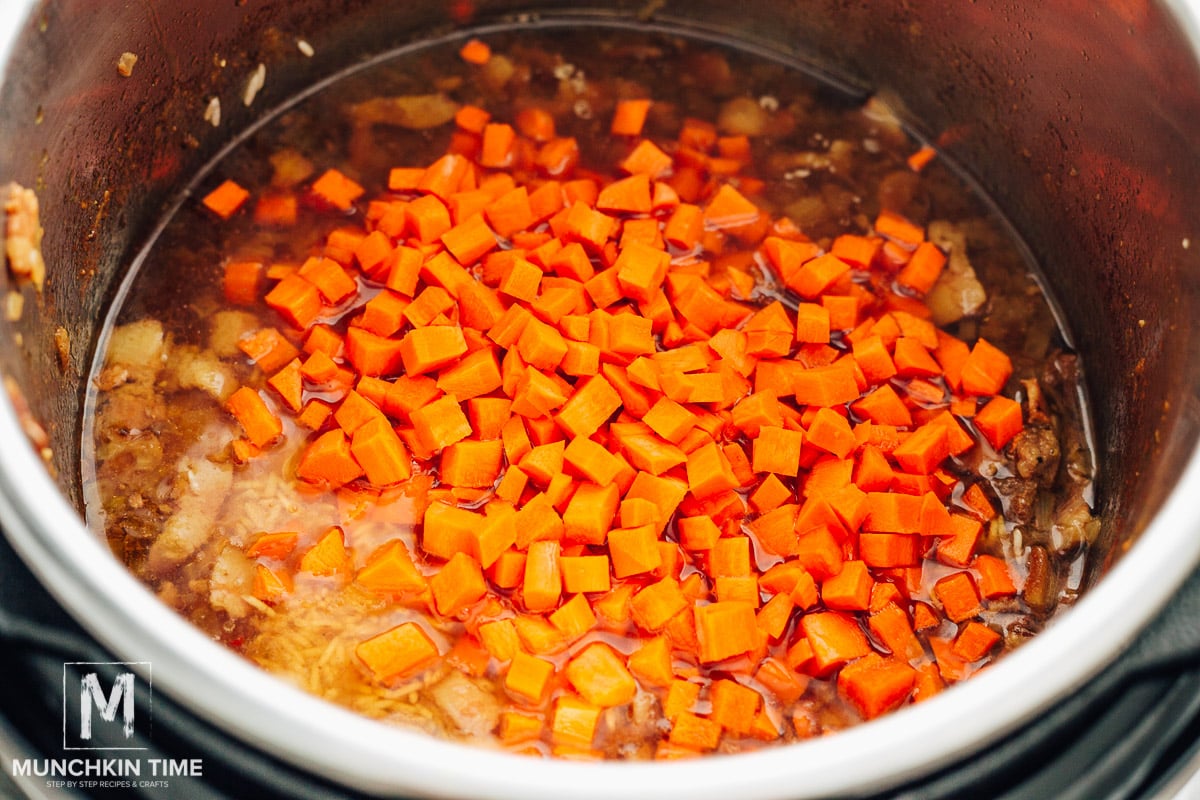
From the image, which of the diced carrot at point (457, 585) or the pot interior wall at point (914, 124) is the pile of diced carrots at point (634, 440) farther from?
the pot interior wall at point (914, 124)

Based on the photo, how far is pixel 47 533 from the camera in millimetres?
1272

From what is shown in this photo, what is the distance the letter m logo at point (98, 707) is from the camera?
4.52ft

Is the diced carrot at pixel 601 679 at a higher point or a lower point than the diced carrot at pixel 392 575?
→ lower

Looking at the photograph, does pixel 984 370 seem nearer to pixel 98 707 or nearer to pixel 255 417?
pixel 255 417

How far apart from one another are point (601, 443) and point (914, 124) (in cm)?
137

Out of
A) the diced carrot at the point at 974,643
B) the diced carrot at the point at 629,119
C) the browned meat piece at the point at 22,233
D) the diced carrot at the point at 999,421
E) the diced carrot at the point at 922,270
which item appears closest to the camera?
the browned meat piece at the point at 22,233

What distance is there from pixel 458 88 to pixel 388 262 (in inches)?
26.6

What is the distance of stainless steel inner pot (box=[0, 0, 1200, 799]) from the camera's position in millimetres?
1203

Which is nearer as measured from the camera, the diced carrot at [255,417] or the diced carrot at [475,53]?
the diced carrot at [255,417]

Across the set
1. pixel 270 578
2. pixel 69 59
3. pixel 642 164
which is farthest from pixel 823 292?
pixel 69 59

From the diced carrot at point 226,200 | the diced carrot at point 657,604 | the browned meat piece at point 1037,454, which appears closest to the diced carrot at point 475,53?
the diced carrot at point 226,200

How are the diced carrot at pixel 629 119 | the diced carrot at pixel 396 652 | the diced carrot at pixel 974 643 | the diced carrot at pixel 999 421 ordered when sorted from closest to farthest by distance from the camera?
the diced carrot at pixel 396 652
the diced carrot at pixel 974 643
the diced carrot at pixel 999 421
the diced carrot at pixel 629 119

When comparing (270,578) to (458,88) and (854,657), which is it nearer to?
(854,657)

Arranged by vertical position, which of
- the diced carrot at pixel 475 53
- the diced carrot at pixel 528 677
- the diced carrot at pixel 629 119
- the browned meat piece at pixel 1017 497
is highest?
the diced carrot at pixel 475 53
